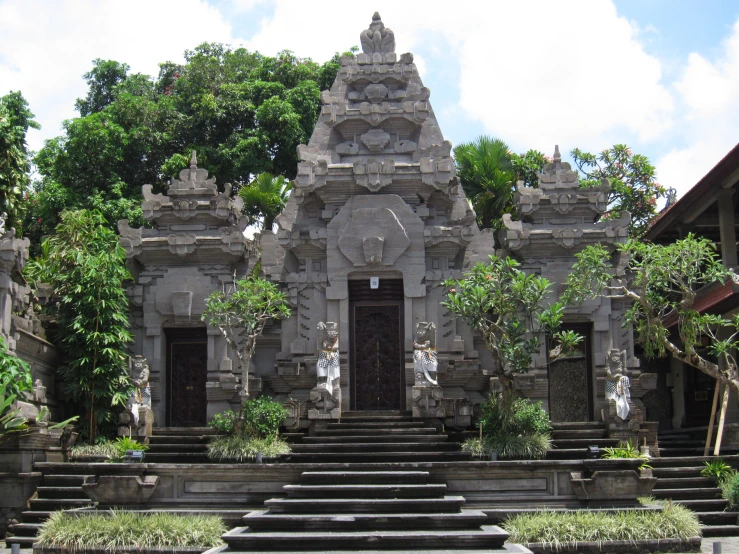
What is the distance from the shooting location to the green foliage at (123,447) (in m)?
18.5

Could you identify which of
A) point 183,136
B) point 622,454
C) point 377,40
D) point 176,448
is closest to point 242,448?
point 176,448

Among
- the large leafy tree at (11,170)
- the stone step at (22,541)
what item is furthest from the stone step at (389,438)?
the large leafy tree at (11,170)

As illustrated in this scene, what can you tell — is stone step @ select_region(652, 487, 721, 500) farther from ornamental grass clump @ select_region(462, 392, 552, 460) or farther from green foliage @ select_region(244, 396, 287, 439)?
green foliage @ select_region(244, 396, 287, 439)

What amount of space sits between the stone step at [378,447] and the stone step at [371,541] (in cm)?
443

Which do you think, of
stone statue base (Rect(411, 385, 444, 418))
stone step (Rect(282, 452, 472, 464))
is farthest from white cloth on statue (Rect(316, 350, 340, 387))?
A: stone step (Rect(282, 452, 472, 464))

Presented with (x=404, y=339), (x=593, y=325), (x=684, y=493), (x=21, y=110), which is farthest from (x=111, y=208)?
(x=684, y=493)

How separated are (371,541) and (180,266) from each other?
10.9 metres

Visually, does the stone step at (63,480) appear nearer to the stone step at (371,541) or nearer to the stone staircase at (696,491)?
the stone step at (371,541)

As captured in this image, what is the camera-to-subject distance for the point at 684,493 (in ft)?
59.1

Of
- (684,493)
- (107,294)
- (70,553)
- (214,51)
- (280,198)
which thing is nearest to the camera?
(70,553)

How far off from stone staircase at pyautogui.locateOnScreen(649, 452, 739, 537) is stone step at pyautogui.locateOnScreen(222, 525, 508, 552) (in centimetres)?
520

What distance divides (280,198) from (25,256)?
34.4ft

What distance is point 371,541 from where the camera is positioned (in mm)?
13945

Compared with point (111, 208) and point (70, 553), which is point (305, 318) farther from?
point (111, 208)
